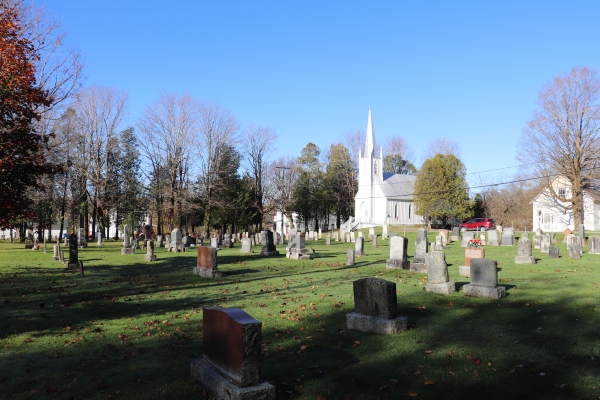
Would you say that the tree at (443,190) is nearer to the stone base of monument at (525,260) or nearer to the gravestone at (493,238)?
the gravestone at (493,238)

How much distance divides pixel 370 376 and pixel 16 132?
39.2 feet

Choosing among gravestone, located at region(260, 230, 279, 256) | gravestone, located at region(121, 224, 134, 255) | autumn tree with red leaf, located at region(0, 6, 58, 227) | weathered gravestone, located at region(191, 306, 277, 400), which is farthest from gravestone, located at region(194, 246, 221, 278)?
weathered gravestone, located at region(191, 306, 277, 400)

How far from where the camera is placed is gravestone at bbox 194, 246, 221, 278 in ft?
51.3

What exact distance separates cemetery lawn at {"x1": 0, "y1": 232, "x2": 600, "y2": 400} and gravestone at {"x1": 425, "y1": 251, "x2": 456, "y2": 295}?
312 millimetres

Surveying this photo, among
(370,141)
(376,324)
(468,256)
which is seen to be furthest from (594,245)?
(370,141)

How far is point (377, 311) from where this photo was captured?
7.73 meters

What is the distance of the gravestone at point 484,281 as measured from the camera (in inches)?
406

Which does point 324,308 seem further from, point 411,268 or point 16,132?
point 16,132

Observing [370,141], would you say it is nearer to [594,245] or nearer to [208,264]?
[594,245]

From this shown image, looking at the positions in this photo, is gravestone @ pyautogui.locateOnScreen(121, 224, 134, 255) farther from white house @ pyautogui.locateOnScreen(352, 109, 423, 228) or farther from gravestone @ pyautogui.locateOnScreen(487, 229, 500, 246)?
white house @ pyautogui.locateOnScreen(352, 109, 423, 228)

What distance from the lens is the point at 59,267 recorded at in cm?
1795

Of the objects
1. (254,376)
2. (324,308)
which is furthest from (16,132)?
(254,376)

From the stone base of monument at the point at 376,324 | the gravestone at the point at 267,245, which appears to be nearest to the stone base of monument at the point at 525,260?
the gravestone at the point at 267,245

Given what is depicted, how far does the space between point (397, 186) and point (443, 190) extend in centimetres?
1323
